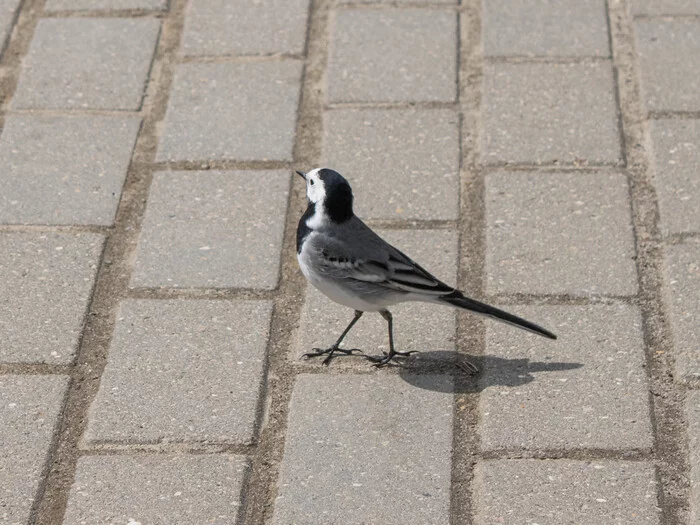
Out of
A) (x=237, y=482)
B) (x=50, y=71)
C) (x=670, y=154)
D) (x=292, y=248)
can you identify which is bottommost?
(x=237, y=482)

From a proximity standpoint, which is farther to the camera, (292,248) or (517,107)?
(517,107)

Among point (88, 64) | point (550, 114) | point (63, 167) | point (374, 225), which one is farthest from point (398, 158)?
point (88, 64)

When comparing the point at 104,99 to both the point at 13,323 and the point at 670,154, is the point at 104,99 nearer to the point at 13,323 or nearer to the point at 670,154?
the point at 13,323

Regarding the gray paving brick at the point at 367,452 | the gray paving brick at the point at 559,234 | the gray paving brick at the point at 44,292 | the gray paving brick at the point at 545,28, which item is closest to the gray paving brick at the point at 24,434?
the gray paving brick at the point at 44,292

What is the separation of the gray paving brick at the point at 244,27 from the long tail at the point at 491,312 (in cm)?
248

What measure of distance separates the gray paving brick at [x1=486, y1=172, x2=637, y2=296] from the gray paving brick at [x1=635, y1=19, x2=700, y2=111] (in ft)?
2.41

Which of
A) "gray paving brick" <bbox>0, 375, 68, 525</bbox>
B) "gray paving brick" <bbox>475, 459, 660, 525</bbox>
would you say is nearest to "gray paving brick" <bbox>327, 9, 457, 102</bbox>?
"gray paving brick" <bbox>0, 375, 68, 525</bbox>

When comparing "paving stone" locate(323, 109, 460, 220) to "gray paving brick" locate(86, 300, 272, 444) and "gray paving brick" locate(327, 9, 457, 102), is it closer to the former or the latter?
"gray paving brick" locate(327, 9, 457, 102)

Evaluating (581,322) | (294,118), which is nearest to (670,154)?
(581,322)

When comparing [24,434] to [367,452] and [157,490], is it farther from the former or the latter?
[367,452]

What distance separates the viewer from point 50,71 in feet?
21.2

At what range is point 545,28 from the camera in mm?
6660

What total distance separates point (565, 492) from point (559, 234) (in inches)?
61.4

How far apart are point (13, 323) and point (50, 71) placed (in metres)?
2.01
